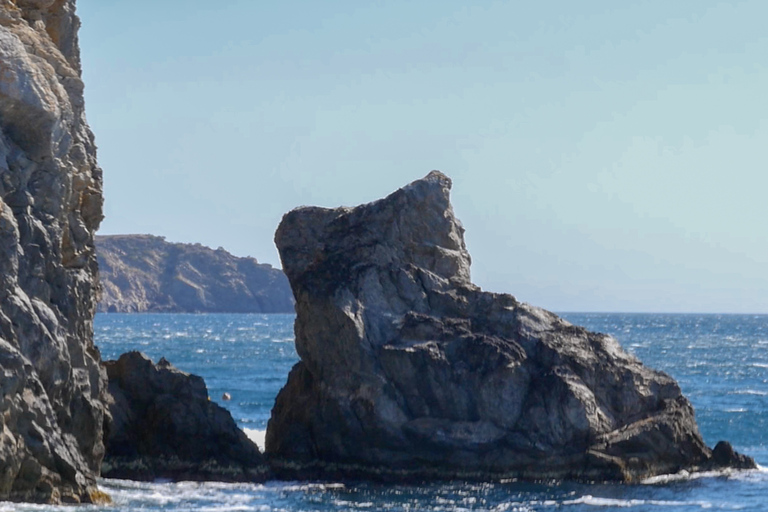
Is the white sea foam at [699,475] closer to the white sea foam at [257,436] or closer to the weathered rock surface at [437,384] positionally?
the weathered rock surface at [437,384]

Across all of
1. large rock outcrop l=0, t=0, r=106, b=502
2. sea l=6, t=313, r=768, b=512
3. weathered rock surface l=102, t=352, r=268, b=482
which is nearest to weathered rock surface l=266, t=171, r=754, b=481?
sea l=6, t=313, r=768, b=512

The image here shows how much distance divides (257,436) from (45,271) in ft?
60.4

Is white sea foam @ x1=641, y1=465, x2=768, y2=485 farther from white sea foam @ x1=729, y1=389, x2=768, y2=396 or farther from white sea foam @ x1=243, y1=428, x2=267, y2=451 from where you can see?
white sea foam @ x1=729, y1=389, x2=768, y2=396

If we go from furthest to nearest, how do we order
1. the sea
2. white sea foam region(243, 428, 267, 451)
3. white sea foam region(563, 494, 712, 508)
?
white sea foam region(243, 428, 267, 451), white sea foam region(563, 494, 712, 508), the sea

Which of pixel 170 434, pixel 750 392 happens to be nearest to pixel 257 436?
pixel 170 434

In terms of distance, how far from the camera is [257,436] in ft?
172

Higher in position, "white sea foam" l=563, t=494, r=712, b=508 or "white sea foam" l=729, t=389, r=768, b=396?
"white sea foam" l=729, t=389, r=768, b=396

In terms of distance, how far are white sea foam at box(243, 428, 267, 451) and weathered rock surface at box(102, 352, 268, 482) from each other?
4820 mm

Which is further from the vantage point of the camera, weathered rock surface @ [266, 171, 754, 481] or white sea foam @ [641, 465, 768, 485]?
weathered rock surface @ [266, 171, 754, 481]

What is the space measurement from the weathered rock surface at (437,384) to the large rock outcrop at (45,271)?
800 cm

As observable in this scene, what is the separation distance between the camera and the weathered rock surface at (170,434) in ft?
137

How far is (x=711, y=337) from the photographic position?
16850 centimetres

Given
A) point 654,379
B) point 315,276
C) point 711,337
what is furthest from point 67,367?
point 711,337

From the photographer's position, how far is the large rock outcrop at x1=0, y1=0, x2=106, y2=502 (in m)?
32.6
